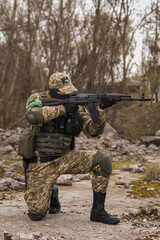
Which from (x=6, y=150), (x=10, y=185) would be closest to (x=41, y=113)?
(x=10, y=185)

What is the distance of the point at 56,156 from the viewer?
11.7 ft

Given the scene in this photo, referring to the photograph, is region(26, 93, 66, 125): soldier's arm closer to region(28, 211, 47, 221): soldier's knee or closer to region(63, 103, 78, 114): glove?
region(63, 103, 78, 114): glove

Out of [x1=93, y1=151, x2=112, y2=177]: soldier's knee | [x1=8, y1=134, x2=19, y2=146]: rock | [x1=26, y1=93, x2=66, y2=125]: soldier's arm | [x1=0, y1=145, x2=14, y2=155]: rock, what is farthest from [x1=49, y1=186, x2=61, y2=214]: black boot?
[x1=8, y1=134, x2=19, y2=146]: rock

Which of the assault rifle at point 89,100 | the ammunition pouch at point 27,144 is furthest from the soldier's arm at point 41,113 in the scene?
the ammunition pouch at point 27,144

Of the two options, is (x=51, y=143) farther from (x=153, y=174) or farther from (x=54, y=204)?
(x=153, y=174)

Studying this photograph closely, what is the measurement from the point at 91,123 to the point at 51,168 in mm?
641

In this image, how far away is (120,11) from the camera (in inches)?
428

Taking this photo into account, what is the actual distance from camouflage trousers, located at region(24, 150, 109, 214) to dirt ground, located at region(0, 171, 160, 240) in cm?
20

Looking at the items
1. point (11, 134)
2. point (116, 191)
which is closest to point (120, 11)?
point (11, 134)

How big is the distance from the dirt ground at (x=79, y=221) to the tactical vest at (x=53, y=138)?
0.69m

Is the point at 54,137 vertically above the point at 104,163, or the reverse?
the point at 54,137

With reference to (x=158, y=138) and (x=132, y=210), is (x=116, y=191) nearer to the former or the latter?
(x=132, y=210)

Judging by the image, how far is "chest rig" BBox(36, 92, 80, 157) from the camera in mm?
3494

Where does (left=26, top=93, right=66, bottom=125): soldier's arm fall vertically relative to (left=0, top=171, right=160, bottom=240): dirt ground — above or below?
above
